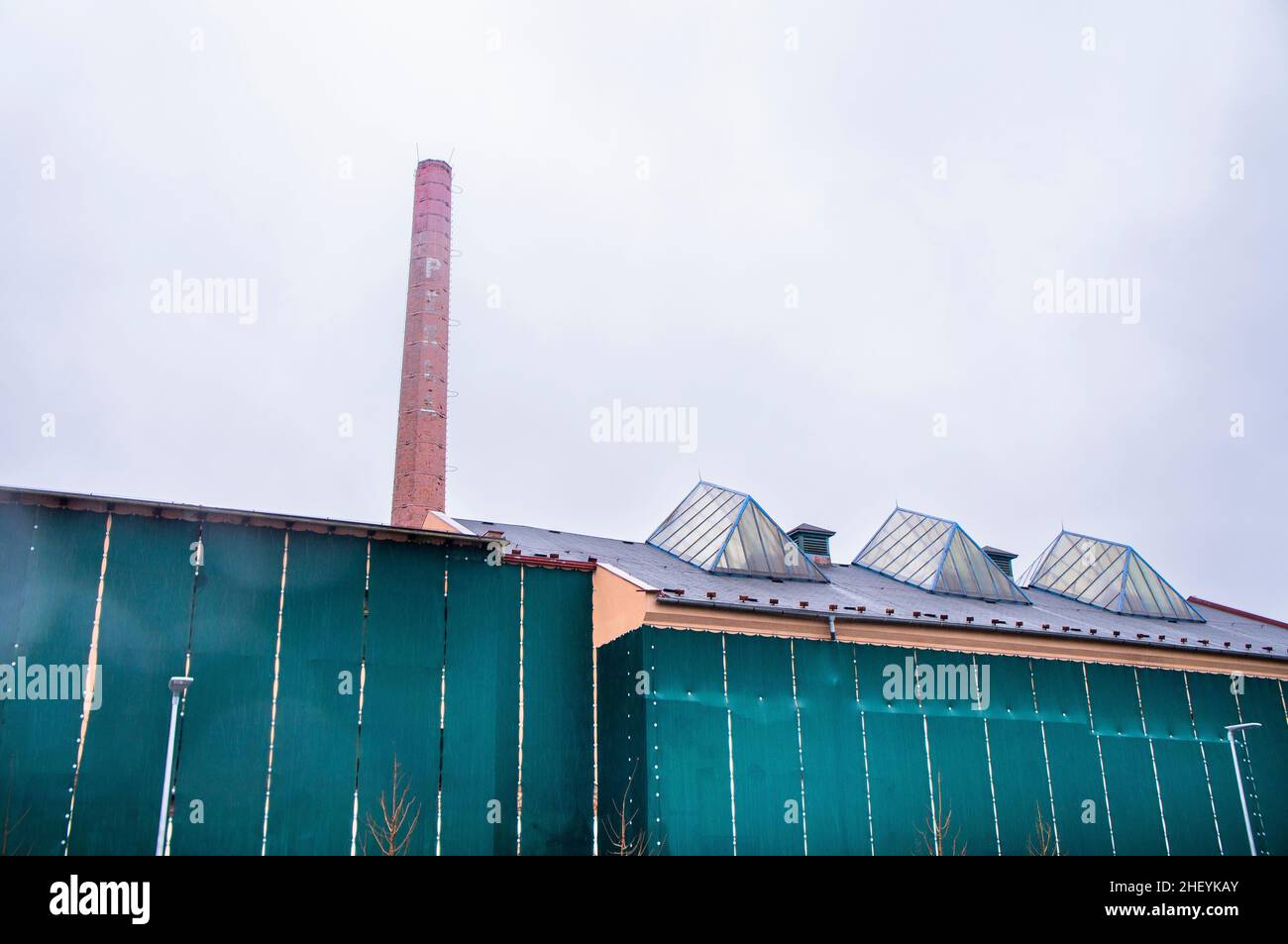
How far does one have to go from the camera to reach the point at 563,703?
25.7 m

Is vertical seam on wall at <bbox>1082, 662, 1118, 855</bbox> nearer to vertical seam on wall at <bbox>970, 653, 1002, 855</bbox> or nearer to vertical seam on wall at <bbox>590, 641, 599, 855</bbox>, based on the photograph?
vertical seam on wall at <bbox>970, 653, 1002, 855</bbox>

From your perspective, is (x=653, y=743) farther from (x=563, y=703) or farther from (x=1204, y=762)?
(x=1204, y=762)

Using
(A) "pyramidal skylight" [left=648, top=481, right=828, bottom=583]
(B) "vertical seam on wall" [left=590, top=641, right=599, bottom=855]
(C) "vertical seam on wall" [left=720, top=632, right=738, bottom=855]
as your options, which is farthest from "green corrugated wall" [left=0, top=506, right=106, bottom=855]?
(A) "pyramidal skylight" [left=648, top=481, right=828, bottom=583]

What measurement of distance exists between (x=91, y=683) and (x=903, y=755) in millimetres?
19530

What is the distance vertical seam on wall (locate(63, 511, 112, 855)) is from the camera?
19.6 meters

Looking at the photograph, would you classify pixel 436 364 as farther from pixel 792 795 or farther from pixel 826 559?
pixel 792 795

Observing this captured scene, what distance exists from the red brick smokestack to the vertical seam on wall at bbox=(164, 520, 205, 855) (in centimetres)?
1540

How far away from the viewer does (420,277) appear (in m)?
42.5

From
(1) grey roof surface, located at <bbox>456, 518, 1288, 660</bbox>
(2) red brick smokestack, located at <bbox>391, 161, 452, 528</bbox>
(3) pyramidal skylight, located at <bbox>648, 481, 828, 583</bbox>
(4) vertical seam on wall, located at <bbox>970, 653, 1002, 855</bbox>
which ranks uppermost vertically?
(2) red brick smokestack, located at <bbox>391, 161, 452, 528</bbox>

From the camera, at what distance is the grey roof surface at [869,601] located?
Result: 27.6 m
